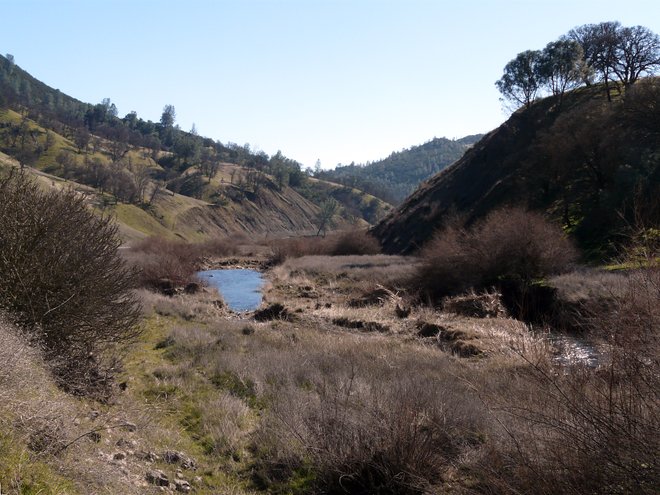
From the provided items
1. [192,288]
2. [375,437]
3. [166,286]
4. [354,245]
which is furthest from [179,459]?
[354,245]

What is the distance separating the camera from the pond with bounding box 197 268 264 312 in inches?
1296

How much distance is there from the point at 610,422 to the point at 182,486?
5.72 metres

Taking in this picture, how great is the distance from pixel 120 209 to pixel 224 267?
142ft

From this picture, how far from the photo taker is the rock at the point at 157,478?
265 inches

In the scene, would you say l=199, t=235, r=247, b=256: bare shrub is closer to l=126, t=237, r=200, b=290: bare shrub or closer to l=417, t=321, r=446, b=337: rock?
l=126, t=237, r=200, b=290: bare shrub

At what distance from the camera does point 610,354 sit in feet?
14.7

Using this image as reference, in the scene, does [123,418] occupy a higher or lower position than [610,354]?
lower

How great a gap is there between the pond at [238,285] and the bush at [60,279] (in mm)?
18213

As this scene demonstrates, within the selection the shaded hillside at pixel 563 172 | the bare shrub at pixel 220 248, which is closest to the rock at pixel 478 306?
the shaded hillside at pixel 563 172

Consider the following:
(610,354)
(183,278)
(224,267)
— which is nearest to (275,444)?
(610,354)

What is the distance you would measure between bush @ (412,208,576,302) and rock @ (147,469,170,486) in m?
19.2

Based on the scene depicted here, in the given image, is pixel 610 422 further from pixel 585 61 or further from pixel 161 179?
pixel 161 179

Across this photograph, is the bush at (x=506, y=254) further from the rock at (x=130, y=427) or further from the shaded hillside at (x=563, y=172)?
the rock at (x=130, y=427)

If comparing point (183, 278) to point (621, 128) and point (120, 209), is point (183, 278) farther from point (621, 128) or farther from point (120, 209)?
point (120, 209)
